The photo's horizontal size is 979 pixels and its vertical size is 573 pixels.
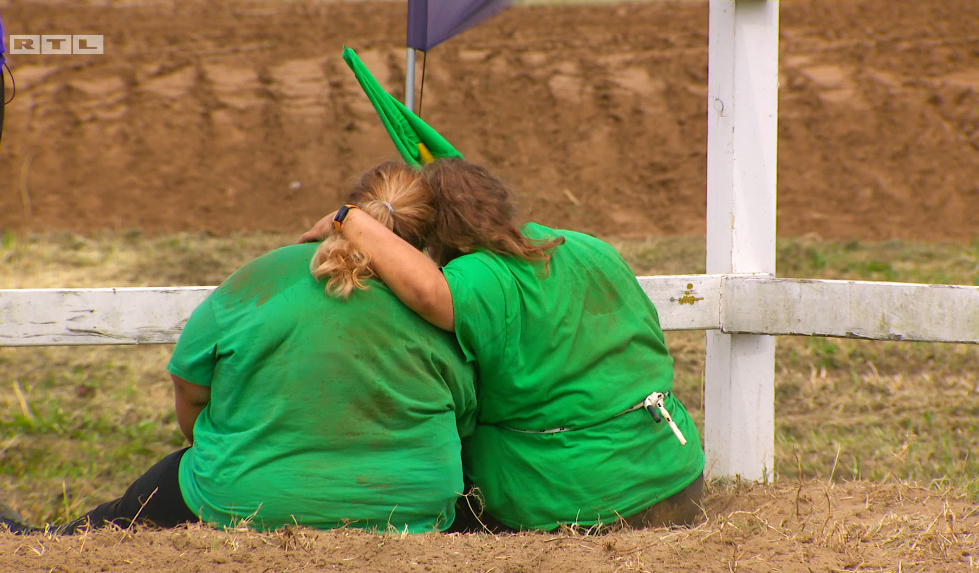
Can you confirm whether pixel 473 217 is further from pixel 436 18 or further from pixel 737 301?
pixel 436 18

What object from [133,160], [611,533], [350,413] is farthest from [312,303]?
[133,160]

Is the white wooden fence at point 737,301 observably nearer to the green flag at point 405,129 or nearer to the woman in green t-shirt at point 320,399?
the woman in green t-shirt at point 320,399

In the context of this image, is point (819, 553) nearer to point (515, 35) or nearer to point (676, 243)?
point (676, 243)

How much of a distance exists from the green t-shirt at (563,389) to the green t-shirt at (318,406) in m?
0.16

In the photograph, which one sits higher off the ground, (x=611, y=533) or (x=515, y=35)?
(x=515, y=35)

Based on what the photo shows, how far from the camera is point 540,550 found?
200 cm

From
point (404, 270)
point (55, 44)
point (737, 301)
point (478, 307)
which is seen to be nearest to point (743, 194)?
point (737, 301)

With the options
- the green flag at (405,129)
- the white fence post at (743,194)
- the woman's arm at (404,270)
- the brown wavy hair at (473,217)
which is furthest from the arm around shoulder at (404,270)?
the white fence post at (743,194)

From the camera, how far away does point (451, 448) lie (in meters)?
2.23

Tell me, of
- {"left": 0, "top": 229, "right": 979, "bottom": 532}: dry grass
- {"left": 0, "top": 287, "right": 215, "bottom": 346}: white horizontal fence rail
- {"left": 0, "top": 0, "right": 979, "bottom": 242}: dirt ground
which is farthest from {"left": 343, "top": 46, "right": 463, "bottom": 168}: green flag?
{"left": 0, "top": 0, "right": 979, "bottom": 242}: dirt ground

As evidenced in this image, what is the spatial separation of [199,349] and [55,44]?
28.9 ft

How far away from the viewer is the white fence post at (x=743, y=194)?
294 centimetres

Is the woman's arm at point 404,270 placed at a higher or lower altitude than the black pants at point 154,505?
higher

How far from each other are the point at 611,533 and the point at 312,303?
3.02ft
